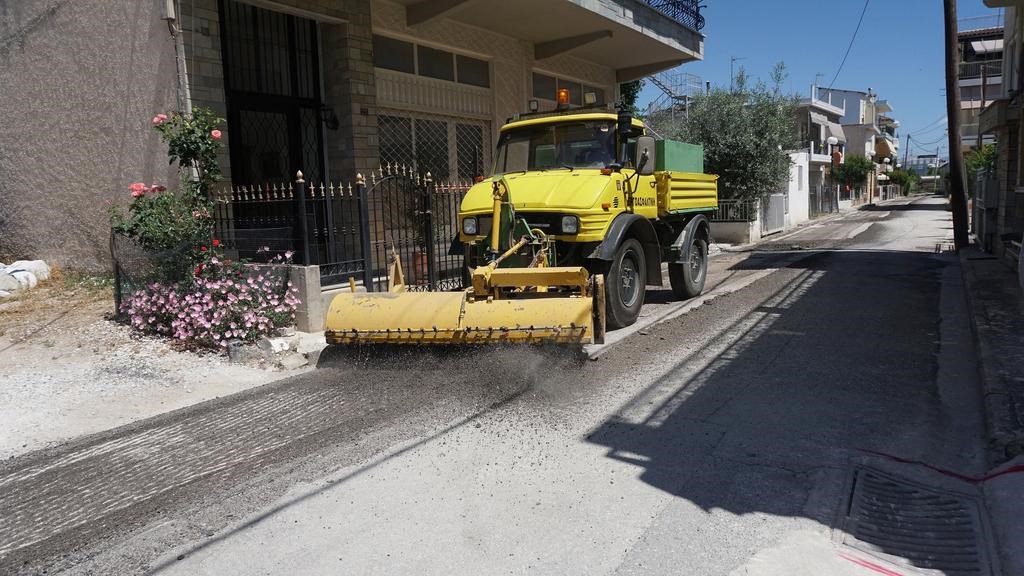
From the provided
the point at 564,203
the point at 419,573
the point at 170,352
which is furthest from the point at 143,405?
the point at 564,203

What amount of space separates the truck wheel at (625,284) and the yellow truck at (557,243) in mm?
12

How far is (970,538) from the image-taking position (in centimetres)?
321

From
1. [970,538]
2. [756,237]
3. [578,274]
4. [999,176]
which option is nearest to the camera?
[970,538]

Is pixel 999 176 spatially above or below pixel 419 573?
above

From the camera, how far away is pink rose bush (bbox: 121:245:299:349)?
678 cm

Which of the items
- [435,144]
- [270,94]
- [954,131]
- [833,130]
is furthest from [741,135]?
[833,130]

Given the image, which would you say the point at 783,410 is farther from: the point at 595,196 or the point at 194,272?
the point at 194,272

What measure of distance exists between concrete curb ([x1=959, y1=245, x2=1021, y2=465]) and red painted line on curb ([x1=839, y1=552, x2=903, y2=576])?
5.10ft

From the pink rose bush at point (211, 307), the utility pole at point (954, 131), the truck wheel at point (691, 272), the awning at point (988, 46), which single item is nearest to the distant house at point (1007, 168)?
the utility pole at point (954, 131)

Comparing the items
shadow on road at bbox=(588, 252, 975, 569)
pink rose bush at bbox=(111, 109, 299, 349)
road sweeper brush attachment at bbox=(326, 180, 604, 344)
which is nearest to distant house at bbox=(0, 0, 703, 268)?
pink rose bush at bbox=(111, 109, 299, 349)

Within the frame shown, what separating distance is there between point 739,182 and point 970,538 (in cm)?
1924

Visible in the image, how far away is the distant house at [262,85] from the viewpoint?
28.0ft

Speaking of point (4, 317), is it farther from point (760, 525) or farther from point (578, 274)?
point (760, 525)

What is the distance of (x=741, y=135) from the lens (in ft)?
68.1
